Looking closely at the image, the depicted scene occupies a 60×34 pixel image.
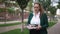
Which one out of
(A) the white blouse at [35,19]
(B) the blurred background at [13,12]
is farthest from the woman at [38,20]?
(B) the blurred background at [13,12]

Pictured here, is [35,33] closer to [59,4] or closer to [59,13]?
[59,4]

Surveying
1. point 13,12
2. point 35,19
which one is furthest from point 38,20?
point 13,12

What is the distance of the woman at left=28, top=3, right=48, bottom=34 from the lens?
535 cm

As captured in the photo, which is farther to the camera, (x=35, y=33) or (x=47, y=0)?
(x=47, y=0)

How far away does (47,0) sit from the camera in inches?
1693

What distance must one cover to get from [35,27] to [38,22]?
0.45 ft

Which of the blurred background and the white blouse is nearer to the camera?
the white blouse

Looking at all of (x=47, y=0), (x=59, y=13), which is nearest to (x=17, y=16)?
(x=47, y=0)

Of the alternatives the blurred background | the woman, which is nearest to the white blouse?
the woman

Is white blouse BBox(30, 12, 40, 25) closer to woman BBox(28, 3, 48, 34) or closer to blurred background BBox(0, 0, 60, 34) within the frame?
woman BBox(28, 3, 48, 34)

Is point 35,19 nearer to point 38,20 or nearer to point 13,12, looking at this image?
point 38,20

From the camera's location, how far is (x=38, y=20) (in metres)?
5.40

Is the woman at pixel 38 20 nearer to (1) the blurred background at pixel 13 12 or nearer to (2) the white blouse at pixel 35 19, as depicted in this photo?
(2) the white blouse at pixel 35 19

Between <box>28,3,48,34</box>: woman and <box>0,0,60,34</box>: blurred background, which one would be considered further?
<box>0,0,60,34</box>: blurred background
